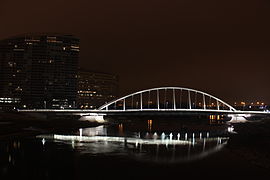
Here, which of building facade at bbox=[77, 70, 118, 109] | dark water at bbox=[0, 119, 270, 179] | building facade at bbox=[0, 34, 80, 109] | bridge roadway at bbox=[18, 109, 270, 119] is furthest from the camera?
building facade at bbox=[77, 70, 118, 109]

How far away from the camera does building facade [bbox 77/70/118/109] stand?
18225 centimetres

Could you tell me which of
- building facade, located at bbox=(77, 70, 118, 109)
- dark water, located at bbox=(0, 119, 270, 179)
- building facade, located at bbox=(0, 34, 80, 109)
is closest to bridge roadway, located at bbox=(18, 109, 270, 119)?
dark water, located at bbox=(0, 119, 270, 179)

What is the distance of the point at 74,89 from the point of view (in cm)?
15450

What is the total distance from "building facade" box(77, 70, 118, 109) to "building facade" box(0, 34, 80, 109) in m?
27.5

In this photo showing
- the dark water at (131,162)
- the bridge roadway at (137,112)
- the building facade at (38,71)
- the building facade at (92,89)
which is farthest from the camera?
the building facade at (92,89)

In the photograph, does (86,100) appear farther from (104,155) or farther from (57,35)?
(104,155)

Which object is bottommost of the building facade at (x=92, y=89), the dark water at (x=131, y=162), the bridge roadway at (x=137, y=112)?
the dark water at (x=131, y=162)

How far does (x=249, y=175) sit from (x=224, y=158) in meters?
8.67

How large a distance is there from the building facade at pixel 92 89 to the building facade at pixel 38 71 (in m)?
27.5

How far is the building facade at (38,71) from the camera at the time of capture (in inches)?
5669

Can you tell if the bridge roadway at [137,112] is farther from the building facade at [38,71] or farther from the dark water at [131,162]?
the building facade at [38,71]

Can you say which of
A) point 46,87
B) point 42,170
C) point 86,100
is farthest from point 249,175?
point 86,100

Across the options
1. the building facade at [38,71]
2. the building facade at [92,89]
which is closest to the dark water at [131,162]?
the building facade at [38,71]

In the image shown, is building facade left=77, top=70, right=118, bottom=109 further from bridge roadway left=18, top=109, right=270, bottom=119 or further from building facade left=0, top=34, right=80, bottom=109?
bridge roadway left=18, top=109, right=270, bottom=119
